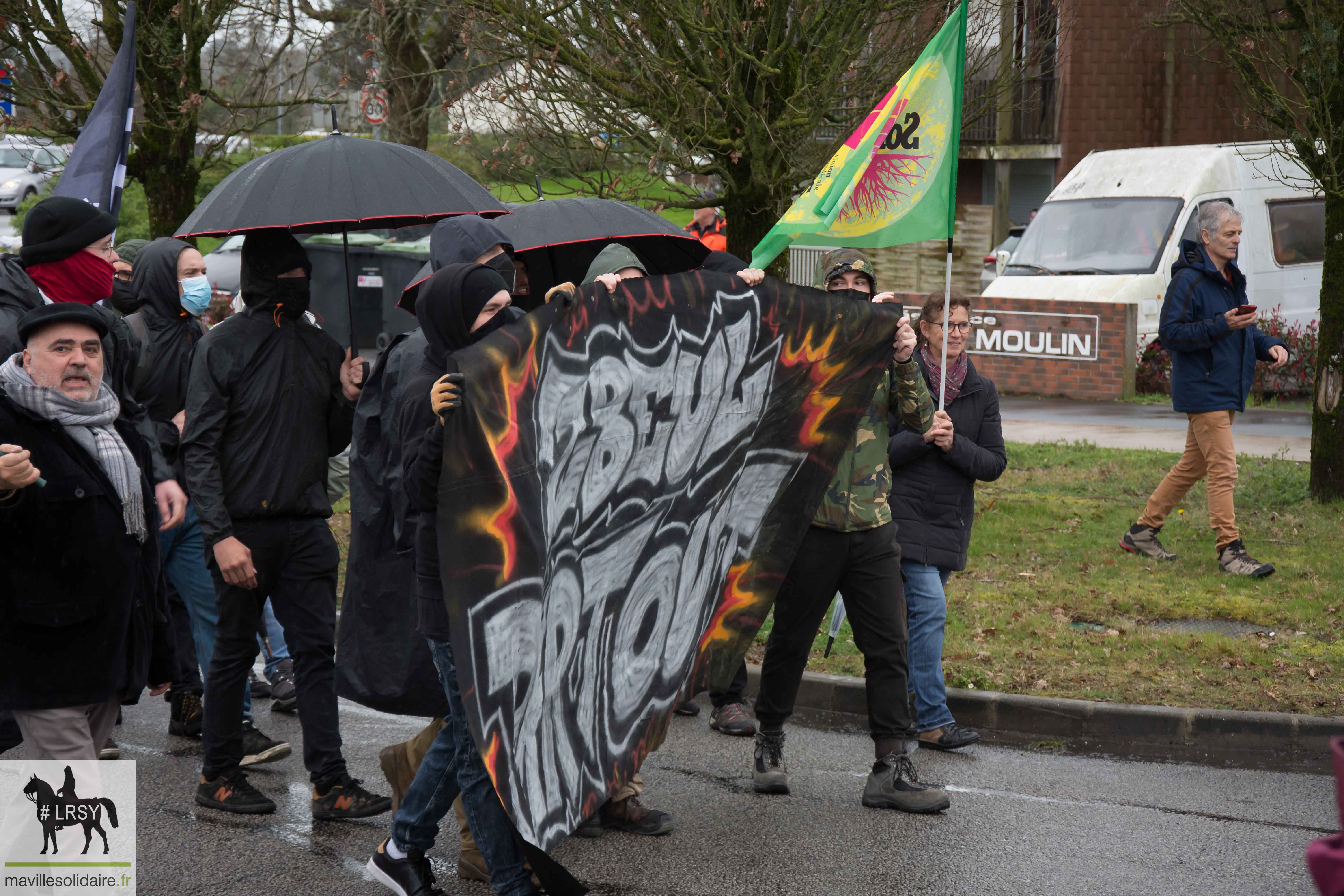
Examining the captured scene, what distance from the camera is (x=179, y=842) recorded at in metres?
4.56

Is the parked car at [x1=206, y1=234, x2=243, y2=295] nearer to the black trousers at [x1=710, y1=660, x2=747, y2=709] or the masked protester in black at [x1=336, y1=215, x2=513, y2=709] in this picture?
the black trousers at [x1=710, y1=660, x2=747, y2=709]

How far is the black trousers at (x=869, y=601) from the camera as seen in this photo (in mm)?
4883

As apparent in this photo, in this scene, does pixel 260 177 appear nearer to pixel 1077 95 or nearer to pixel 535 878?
pixel 535 878

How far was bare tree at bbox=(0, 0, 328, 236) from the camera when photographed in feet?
31.6

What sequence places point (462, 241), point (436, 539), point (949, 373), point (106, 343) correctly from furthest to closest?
point (949, 373)
point (106, 343)
point (462, 241)
point (436, 539)

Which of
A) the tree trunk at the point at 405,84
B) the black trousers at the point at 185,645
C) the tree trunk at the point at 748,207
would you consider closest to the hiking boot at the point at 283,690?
the black trousers at the point at 185,645

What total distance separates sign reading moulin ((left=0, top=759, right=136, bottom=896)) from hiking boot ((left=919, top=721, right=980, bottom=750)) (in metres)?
3.12

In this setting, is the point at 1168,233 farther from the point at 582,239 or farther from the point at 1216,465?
the point at 582,239

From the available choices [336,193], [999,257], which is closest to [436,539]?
[336,193]

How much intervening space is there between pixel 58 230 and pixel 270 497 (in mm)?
1118

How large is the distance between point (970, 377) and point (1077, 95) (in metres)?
22.3

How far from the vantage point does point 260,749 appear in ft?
17.9

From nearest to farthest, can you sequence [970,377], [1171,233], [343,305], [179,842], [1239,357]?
[179,842]
[970,377]
[1239,357]
[1171,233]
[343,305]

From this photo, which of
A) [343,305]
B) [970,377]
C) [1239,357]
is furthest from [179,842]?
[343,305]
